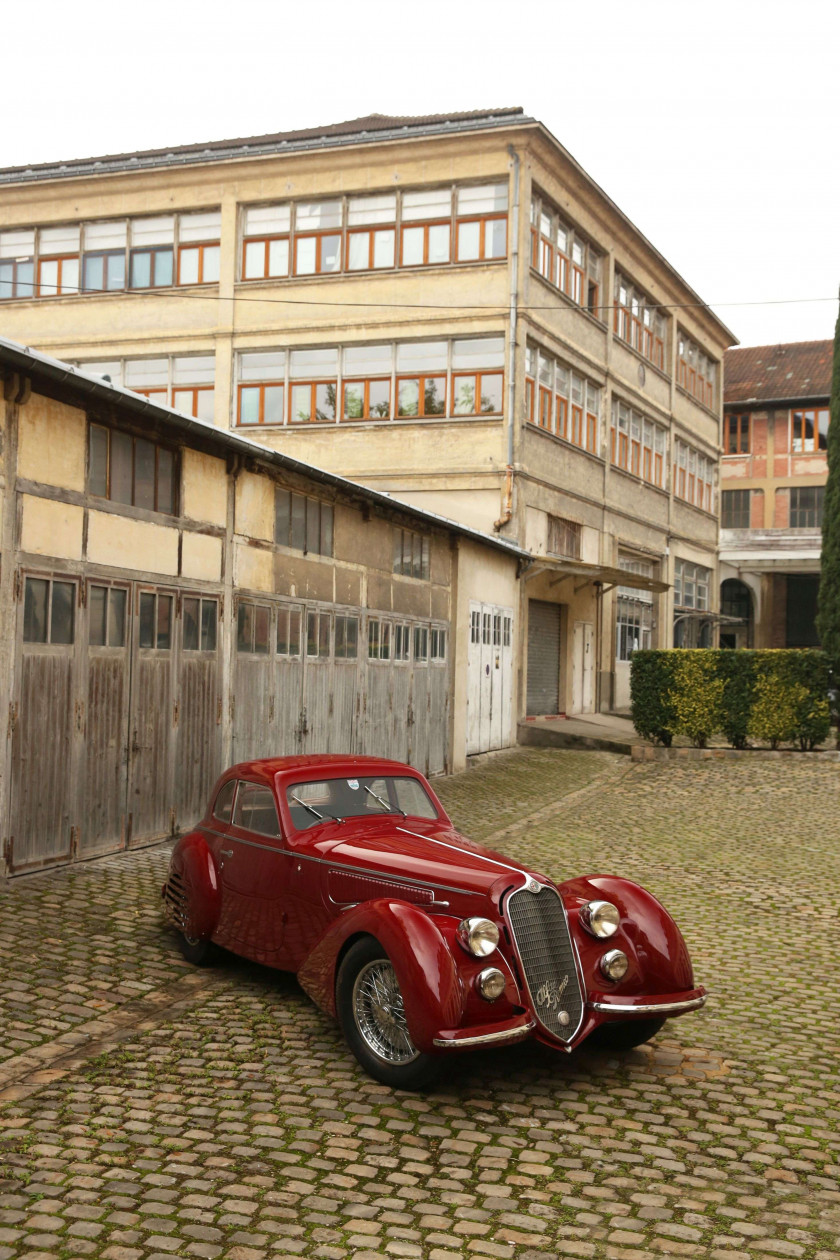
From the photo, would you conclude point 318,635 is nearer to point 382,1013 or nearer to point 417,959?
point 382,1013

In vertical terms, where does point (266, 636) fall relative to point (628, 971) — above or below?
above

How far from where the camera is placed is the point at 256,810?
7082 millimetres

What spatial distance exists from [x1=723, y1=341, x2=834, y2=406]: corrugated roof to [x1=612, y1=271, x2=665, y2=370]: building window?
17.7 meters

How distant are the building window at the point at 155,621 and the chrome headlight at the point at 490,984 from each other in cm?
699

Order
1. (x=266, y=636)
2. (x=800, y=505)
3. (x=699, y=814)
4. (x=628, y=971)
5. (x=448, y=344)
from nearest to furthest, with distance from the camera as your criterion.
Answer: (x=628, y=971)
(x=266, y=636)
(x=699, y=814)
(x=448, y=344)
(x=800, y=505)

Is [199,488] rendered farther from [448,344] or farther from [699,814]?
[448,344]

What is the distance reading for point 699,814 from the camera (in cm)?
1523

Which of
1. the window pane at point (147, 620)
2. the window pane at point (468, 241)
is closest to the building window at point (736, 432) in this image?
the window pane at point (468, 241)

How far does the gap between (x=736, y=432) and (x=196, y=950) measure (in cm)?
4902

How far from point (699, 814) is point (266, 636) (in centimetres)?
611

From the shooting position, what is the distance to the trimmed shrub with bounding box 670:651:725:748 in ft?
72.7

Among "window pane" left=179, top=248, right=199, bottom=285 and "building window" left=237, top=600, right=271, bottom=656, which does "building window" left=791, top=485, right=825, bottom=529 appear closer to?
"window pane" left=179, top=248, right=199, bottom=285

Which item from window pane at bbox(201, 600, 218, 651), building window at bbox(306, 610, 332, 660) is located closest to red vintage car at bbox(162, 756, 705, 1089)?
window pane at bbox(201, 600, 218, 651)

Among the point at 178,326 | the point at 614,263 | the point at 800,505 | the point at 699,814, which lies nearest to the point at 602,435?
the point at 614,263
